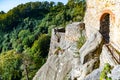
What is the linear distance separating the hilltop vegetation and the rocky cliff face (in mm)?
13445

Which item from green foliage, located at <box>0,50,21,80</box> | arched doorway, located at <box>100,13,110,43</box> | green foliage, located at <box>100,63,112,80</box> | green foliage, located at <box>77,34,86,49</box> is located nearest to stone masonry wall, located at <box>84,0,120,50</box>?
arched doorway, located at <box>100,13,110,43</box>

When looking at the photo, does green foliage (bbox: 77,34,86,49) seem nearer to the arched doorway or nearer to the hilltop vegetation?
the arched doorway

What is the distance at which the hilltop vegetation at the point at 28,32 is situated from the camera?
41.0 metres

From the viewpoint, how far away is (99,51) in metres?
18.7

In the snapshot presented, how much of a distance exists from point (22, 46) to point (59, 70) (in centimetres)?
3111

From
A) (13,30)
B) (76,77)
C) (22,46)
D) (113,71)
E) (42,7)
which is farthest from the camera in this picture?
(42,7)

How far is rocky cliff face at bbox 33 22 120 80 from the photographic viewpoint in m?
16.2

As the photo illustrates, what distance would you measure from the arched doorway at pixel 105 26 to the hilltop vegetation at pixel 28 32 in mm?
17705

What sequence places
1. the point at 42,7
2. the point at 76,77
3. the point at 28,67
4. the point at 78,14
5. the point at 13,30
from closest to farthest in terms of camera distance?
the point at 76,77 < the point at 28,67 < the point at 78,14 < the point at 13,30 < the point at 42,7

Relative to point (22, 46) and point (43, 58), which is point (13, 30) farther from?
point (43, 58)

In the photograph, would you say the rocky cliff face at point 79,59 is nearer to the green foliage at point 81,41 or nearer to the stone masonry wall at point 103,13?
the green foliage at point 81,41

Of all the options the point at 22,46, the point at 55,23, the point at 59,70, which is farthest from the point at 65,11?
the point at 59,70

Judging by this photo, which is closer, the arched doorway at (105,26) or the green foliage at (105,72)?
the green foliage at (105,72)

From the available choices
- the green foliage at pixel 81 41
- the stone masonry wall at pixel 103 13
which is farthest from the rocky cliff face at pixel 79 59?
the stone masonry wall at pixel 103 13
